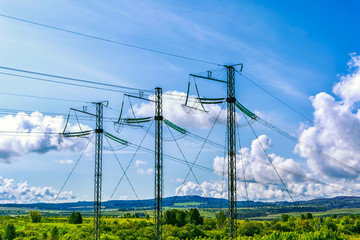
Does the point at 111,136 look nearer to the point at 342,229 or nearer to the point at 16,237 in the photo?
the point at 16,237

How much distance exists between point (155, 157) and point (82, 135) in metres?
17.2

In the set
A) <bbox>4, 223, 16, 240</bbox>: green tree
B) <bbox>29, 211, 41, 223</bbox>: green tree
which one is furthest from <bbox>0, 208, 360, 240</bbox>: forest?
<bbox>29, 211, 41, 223</bbox>: green tree

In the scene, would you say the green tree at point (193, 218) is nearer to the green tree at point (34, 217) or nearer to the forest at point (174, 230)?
the forest at point (174, 230)

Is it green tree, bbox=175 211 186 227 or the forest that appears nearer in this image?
the forest

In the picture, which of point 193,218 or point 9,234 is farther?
point 193,218

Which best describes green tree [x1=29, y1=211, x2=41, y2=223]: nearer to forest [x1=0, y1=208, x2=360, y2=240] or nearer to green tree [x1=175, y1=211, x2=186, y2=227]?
forest [x1=0, y1=208, x2=360, y2=240]

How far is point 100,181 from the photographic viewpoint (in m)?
45.5

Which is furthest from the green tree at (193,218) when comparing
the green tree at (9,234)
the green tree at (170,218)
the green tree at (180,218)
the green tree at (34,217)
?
the green tree at (34,217)

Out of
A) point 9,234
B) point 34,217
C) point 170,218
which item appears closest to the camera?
point 9,234

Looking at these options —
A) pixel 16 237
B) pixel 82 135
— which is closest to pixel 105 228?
pixel 16 237

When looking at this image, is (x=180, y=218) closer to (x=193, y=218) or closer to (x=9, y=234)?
(x=193, y=218)

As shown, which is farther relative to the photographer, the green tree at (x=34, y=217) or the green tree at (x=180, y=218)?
the green tree at (x=34, y=217)

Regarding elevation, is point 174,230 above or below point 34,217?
above

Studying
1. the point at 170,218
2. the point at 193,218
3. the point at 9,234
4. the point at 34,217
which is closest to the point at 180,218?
the point at 170,218
